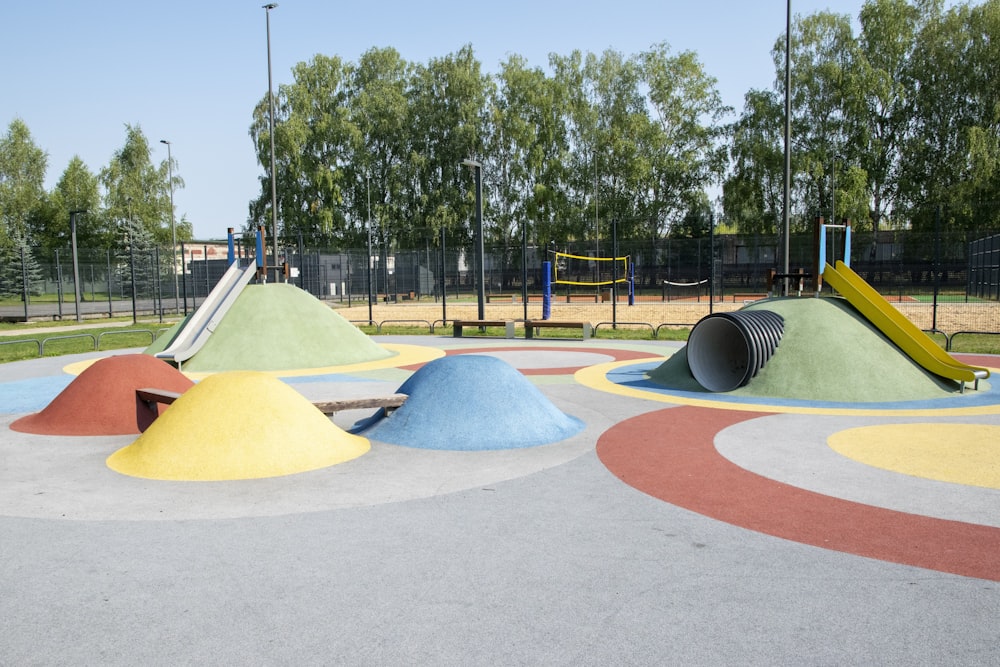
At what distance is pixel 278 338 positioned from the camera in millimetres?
16031

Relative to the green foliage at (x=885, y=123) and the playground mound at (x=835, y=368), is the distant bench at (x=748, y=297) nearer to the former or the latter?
the green foliage at (x=885, y=123)

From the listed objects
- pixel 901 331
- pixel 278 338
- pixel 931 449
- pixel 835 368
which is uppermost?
pixel 901 331

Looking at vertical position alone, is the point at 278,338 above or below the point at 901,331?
below

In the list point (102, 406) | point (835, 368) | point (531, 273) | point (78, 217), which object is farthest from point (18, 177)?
point (835, 368)

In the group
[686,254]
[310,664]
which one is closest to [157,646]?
[310,664]

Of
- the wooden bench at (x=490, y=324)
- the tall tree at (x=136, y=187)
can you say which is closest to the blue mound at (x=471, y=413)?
the wooden bench at (x=490, y=324)

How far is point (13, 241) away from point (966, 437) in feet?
222

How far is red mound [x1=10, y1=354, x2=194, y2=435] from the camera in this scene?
9289 mm

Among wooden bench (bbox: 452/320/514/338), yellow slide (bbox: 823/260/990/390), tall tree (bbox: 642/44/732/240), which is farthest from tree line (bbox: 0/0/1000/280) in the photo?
yellow slide (bbox: 823/260/990/390)

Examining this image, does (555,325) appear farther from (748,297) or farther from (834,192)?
(834,192)

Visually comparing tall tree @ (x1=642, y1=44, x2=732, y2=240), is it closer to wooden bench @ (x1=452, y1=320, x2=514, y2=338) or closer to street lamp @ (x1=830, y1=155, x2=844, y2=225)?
street lamp @ (x1=830, y1=155, x2=844, y2=225)

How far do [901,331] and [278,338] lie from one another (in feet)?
39.9

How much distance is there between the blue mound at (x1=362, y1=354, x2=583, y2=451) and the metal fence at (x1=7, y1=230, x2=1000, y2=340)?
28.2 meters

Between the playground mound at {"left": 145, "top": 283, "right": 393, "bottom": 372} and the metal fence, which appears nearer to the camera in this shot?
the playground mound at {"left": 145, "top": 283, "right": 393, "bottom": 372}
